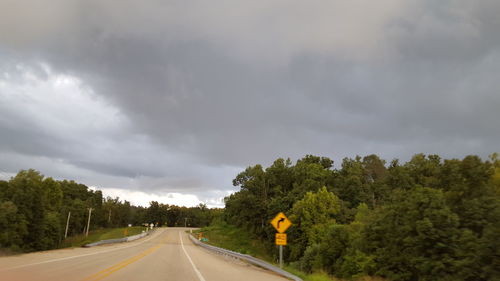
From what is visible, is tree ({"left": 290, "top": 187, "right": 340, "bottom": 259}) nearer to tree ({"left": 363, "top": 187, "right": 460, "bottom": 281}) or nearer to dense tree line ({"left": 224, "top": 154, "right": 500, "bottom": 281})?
dense tree line ({"left": 224, "top": 154, "right": 500, "bottom": 281})

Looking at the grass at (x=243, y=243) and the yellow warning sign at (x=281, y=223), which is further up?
the yellow warning sign at (x=281, y=223)

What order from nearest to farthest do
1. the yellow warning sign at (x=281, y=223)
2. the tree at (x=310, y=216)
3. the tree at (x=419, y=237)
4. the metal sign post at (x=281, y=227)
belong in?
the metal sign post at (x=281, y=227) → the yellow warning sign at (x=281, y=223) → the tree at (x=419, y=237) → the tree at (x=310, y=216)

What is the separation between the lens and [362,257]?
26.8 meters

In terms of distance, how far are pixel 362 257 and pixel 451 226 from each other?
999 cm

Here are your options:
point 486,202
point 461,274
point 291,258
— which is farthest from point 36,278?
point 291,258

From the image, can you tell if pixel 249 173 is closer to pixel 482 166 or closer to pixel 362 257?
pixel 362 257

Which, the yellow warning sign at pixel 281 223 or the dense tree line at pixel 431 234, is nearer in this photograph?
the dense tree line at pixel 431 234

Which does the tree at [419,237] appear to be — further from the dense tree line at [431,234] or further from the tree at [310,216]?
the tree at [310,216]

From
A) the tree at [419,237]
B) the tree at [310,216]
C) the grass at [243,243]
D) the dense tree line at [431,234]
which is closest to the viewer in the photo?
the dense tree line at [431,234]

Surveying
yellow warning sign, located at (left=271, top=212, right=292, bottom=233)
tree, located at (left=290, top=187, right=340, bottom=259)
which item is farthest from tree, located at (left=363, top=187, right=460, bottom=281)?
tree, located at (left=290, top=187, right=340, bottom=259)

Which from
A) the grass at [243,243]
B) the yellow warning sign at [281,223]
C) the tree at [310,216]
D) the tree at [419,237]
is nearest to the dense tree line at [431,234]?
the tree at [419,237]

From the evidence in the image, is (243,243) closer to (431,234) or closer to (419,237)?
(419,237)

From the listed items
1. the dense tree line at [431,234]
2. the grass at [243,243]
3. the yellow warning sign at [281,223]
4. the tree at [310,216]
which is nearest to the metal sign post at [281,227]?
the yellow warning sign at [281,223]

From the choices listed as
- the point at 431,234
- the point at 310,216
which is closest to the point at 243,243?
the point at 310,216
